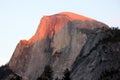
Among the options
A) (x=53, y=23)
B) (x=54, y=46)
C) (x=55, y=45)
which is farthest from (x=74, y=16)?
(x=54, y=46)

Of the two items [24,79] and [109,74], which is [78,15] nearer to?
[24,79]

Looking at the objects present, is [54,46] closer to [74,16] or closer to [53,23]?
[53,23]

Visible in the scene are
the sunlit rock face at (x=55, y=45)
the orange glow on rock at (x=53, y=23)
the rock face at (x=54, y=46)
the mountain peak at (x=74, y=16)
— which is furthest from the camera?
the mountain peak at (x=74, y=16)

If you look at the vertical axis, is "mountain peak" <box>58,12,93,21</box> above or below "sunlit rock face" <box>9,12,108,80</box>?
above

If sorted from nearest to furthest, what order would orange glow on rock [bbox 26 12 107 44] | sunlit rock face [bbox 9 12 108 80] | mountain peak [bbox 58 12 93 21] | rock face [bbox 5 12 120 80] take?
rock face [bbox 5 12 120 80]
sunlit rock face [bbox 9 12 108 80]
orange glow on rock [bbox 26 12 107 44]
mountain peak [bbox 58 12 93 21]

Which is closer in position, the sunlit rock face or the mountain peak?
the sunlit rock face

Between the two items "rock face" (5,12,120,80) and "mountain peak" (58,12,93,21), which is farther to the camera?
"mountain peak" (58,12,93,21)

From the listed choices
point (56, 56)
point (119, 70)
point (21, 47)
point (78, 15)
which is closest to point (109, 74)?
point (119, 70)

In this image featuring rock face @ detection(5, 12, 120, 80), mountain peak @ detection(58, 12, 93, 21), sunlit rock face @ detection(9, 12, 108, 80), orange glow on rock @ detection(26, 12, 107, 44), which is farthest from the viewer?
mountain peak @ detection(58, 12, 93, 21)

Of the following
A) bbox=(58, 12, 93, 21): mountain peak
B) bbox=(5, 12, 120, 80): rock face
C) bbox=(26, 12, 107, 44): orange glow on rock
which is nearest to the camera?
bbox=(5, 12, 120, 80): rock face
